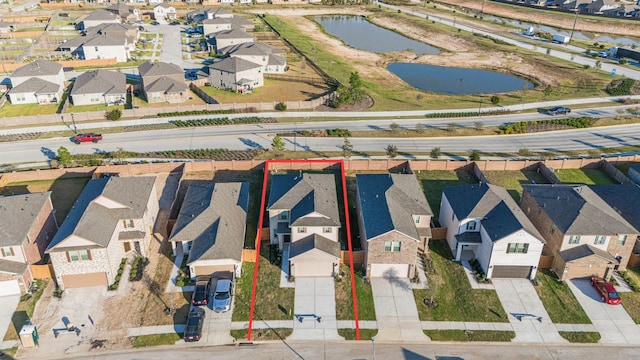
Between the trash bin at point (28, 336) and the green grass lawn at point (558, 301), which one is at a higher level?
the green grass lawn at point (558, 301)

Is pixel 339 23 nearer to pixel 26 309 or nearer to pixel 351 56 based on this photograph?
pixel 351 56

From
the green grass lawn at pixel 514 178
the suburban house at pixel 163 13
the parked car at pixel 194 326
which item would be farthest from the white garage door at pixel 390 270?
the suburban house at pixel 163 13

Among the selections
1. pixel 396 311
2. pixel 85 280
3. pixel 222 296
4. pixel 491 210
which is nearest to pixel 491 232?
pixel 491 210

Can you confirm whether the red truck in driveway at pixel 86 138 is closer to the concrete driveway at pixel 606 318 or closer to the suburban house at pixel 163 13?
the concrete driveway at pixel 606 318

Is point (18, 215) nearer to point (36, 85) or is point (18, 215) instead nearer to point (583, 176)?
point (36, 85)

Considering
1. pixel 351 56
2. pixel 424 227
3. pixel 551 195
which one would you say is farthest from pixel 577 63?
pixel 424 227

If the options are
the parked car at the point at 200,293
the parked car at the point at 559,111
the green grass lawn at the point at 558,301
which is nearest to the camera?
the green grass lawn at the point at 558,301
